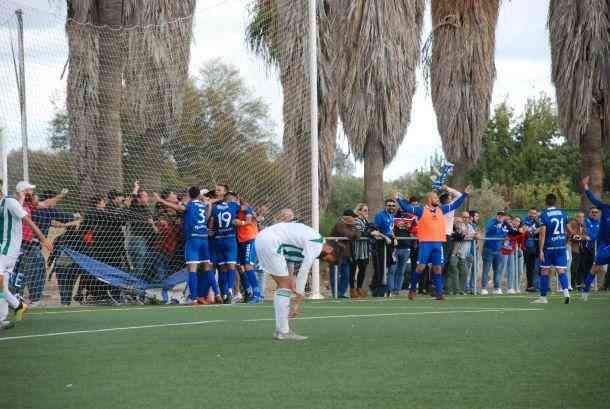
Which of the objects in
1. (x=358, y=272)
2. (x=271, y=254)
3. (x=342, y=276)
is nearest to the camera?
(x=271, y=254)

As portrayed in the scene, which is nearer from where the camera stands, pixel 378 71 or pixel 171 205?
pixel 171 205

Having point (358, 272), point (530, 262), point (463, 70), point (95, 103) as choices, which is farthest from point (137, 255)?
point (463, 70)

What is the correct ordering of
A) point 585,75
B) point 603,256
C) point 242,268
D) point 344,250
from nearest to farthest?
point 603,256 < point 242,268 < point 344,250 < point 585,75

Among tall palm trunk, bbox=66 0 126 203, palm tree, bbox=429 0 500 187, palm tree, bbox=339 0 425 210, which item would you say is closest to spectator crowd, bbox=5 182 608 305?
tall palm trunk, bbox=66 0 126 203

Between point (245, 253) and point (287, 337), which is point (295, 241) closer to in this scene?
point (287, 337)

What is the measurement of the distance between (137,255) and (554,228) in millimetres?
8017

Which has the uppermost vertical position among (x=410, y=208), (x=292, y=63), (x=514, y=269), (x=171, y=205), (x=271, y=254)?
(x=292, y=63)

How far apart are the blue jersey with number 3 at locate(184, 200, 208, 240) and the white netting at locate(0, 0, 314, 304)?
50.1 inches

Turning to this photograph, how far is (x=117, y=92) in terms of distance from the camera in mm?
22953

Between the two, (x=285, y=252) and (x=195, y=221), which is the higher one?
(x=195, y=221)

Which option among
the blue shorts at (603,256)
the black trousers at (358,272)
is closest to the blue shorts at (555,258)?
the blue shorts at (603,256)

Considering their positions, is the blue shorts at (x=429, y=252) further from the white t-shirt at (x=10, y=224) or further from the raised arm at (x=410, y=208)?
the white t-shirt at (x=10, y=224)

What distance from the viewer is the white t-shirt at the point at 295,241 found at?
1195cm

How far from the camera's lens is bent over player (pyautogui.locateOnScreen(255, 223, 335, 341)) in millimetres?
12008
